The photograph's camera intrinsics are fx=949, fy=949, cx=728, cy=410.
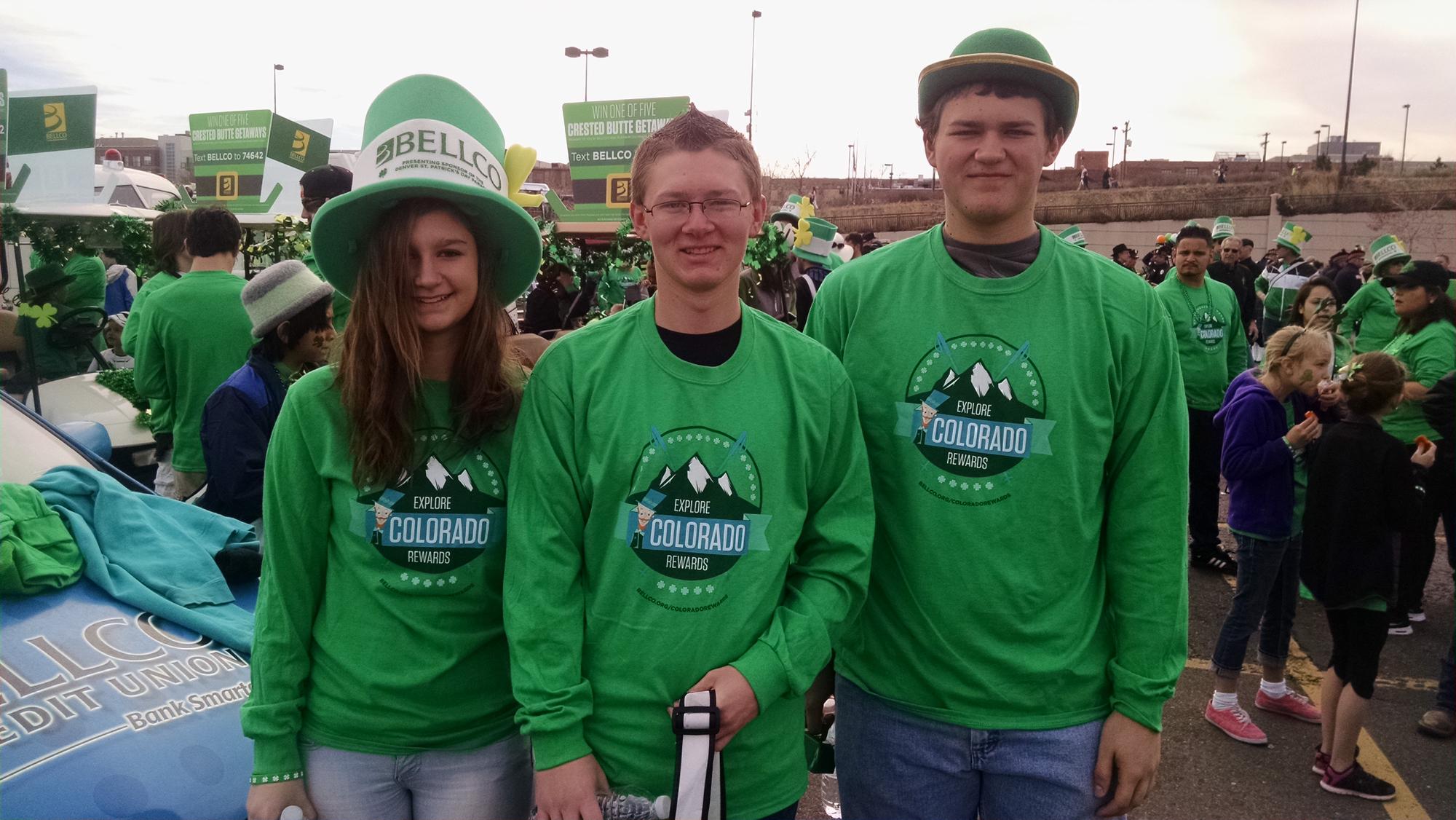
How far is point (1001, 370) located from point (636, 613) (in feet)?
2.90

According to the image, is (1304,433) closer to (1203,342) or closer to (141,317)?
(1203,342)

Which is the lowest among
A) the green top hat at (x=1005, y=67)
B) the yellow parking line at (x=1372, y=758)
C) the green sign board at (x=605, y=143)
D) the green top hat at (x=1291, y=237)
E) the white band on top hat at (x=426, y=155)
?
the yellow parking line at (x=1372, y=758)

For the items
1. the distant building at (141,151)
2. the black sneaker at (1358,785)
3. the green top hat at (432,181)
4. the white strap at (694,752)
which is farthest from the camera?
the distant building at (141,151)

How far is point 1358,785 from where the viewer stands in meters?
3.76

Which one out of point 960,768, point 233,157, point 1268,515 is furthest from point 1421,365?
point 233,157

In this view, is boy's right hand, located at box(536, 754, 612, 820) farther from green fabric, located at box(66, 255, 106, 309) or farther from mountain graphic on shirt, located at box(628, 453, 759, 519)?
green fabric, located at box(66, 255, 106, 309)

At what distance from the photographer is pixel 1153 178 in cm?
5025

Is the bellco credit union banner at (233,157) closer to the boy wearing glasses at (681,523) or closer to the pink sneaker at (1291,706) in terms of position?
the pink sneaker at (1291,706)

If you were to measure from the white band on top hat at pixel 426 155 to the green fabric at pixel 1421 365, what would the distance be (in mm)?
5606

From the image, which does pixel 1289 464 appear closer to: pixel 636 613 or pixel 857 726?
pixel 857 726

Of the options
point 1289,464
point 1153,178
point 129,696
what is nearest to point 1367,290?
point 1289,464

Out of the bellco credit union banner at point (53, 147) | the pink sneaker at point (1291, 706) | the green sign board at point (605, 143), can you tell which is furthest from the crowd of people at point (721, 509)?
the green sign board at point (605, 143)

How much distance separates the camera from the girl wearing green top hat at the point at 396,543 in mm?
1834

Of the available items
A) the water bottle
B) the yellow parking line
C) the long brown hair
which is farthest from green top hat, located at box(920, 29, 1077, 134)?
the yellow parking line
